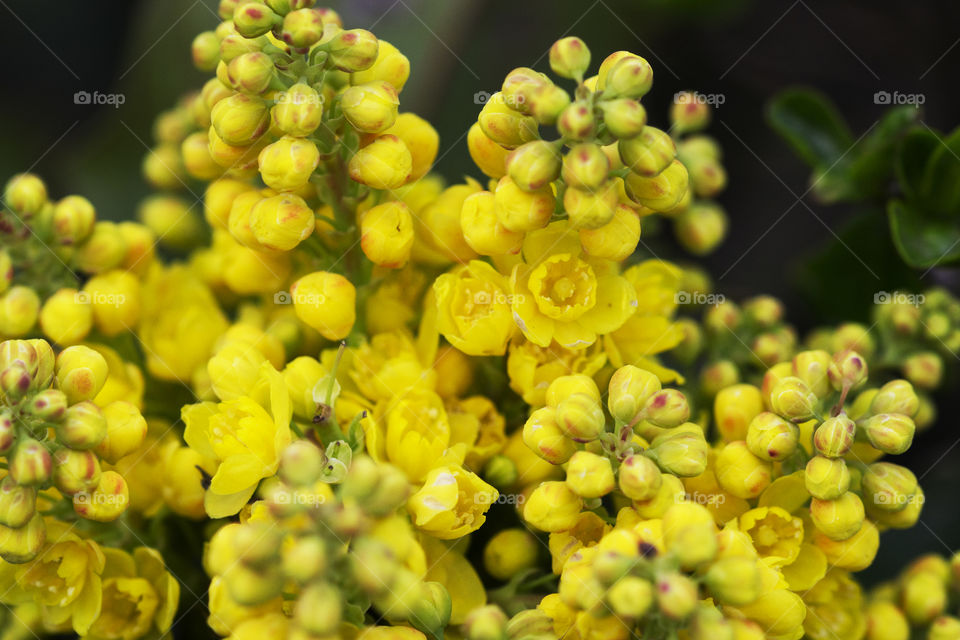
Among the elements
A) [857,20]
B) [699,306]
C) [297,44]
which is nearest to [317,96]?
[297,44]

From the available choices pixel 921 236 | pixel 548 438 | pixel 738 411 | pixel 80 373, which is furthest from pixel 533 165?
A: pixel 921 236

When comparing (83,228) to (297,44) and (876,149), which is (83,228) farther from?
(876,149)

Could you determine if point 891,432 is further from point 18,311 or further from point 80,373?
point 18,311

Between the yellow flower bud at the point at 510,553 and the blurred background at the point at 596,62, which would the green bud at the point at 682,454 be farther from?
the blurred background at the point at 596,62

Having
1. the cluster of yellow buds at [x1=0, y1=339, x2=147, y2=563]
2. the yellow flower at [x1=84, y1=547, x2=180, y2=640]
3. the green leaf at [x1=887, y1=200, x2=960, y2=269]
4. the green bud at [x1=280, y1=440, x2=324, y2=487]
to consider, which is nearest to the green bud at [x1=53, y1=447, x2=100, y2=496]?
the cluster of yellow buds at [x1=0, y1=339, x2=147, y2=563]

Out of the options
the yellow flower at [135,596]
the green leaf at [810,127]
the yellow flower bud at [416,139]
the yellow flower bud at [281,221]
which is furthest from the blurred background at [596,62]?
the yellow flower at [135,596]

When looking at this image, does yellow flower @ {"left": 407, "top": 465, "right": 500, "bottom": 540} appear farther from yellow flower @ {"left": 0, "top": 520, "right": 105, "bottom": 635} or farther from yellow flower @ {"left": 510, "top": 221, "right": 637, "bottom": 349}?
yellow flower @ {"left": 0, "top": 520, "right": 105, "bottom": 635}
